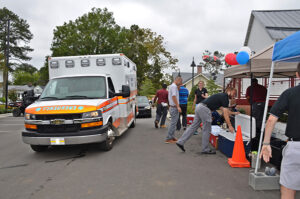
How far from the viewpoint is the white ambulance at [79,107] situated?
18.0 feet

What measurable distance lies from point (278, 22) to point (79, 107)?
17.0m

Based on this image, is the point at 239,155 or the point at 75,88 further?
the point at 75,88

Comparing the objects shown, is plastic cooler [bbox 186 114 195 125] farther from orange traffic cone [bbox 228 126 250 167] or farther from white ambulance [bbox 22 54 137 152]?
orange traffic cone [bbox 228 126 250 167]

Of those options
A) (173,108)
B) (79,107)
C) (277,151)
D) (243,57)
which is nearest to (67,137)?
(79,107)

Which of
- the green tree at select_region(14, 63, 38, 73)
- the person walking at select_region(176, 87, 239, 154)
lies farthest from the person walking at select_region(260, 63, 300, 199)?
the green tree at select_region(14, 63, 38, 73)

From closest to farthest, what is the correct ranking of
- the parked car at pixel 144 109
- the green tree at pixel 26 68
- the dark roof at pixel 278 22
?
the dark roof at pixel 278 22
the parked car at pixel 144 109
the green tree at pixel 26 68

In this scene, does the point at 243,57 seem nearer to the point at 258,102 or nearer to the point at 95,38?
the point at 258,102

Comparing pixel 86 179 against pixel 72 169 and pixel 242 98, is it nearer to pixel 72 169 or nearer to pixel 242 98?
pixel 72 169

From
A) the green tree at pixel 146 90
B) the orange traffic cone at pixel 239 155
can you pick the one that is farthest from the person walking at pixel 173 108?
the green tree at pixel 146 90

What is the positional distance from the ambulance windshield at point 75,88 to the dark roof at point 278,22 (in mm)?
11936

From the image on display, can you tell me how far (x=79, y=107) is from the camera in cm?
553

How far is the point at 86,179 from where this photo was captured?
4320 mm

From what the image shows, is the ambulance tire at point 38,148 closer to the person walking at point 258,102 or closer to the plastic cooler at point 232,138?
the plastic cooler at point 232,138

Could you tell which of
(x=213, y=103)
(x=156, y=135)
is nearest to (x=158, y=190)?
(x=213, y=103)
